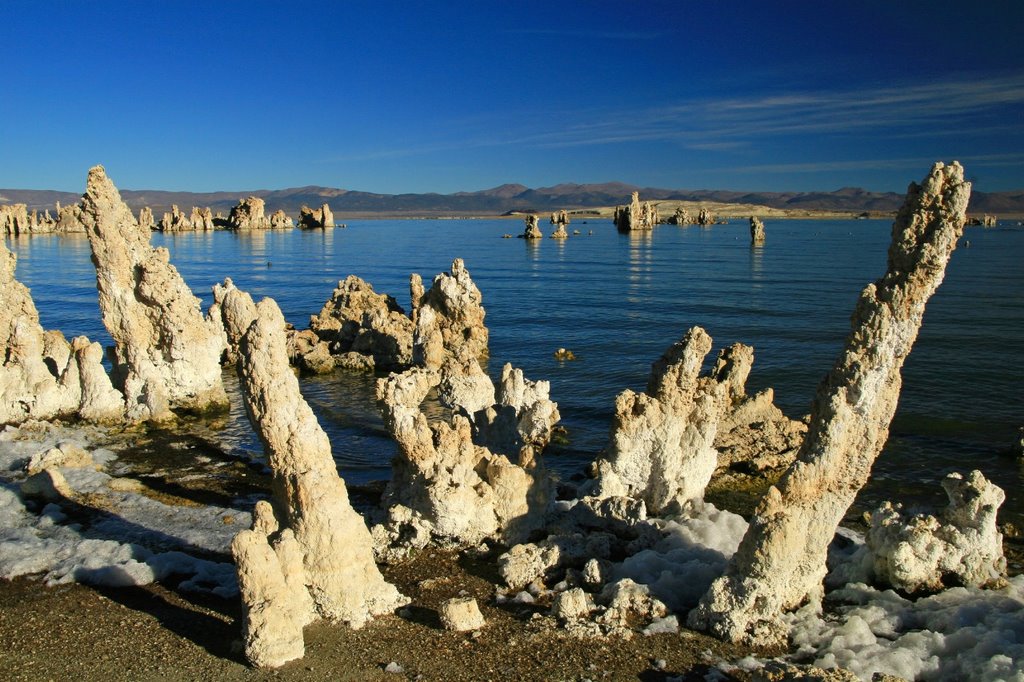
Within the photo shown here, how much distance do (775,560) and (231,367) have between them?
2119cm

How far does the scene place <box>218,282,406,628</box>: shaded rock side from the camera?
8.70 metres

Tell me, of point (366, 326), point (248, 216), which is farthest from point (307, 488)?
point (248, 216)

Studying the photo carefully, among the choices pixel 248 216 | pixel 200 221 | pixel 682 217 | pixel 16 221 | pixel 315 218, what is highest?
pixel 682 217

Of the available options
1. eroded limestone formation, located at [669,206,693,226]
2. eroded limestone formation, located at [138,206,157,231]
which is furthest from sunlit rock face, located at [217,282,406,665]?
eroded limestone formation, located at [669,206,693,226]

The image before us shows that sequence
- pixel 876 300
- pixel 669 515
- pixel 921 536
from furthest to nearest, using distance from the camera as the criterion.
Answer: pixel 669 515, pixel 921 536, pixel 876 300

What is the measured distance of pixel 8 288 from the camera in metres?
18.2

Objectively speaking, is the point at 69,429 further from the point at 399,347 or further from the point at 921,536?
the point at 921,536

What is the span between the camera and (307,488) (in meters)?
8.91

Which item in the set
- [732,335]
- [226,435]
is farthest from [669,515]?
[732,335]

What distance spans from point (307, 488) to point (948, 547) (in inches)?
317

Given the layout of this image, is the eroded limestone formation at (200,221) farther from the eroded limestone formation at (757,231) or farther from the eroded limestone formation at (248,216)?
the eroded limestone formation at (757,231)

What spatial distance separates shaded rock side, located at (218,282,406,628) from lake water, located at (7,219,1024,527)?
648 centimetres

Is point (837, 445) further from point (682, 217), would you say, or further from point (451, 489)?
point (682, 217)

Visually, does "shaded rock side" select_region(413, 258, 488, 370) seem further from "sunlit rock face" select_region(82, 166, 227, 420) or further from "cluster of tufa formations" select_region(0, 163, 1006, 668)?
"cluster of tufa formations" select_region(0, 163, 1006, 668)
